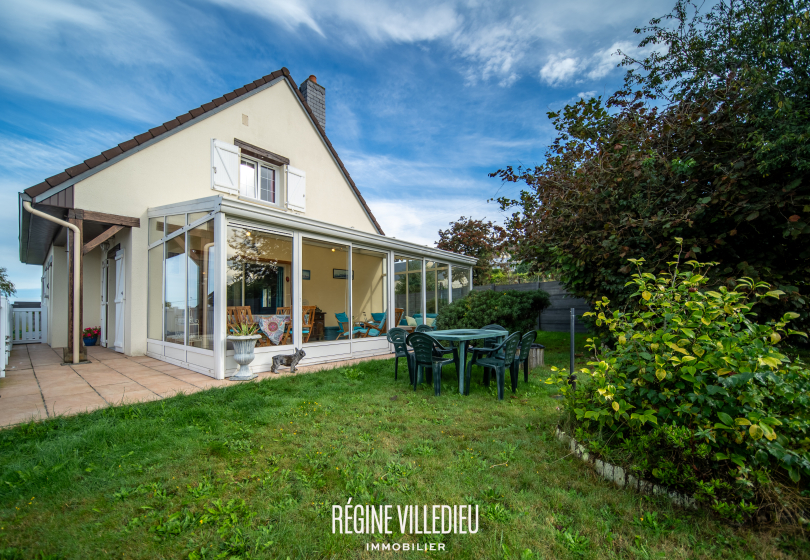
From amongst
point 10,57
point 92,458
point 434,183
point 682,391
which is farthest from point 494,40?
point 10,57

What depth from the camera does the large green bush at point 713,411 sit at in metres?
1.77

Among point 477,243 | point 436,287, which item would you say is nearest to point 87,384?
point 436,287

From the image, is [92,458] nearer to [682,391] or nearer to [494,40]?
[682,391]

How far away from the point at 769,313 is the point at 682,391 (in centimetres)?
440

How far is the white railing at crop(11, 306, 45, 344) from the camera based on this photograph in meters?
10.1

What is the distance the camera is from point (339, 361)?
6738mm

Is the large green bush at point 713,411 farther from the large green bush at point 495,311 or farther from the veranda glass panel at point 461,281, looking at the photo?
the veranda glass panel at point 461,281

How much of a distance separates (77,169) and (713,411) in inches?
357

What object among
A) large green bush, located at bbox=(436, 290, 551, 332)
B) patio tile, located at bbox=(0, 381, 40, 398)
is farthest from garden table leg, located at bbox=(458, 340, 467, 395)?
patio tile, located at bbox=(0, 381, 40, 398)

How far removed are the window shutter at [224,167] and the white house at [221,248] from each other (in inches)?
1.1

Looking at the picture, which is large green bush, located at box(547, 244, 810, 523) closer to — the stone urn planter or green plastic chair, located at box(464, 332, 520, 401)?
green plastic chair, located at box(464, 332, 520, 401)

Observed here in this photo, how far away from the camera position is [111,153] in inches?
258

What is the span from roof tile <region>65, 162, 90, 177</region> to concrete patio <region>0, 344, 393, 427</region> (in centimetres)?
337

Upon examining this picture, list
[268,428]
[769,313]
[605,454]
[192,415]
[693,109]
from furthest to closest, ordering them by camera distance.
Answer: [693,109] < [769,313] < [192,415] < [268,428] < [605,454]
